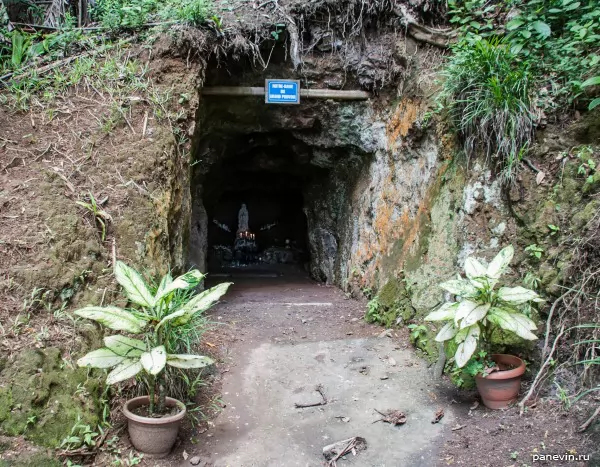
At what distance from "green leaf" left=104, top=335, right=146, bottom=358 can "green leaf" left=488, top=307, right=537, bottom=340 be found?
215cm

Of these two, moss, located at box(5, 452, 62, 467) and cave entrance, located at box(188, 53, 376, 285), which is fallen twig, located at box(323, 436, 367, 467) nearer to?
moss, located at box(5, 452, 62, 467)

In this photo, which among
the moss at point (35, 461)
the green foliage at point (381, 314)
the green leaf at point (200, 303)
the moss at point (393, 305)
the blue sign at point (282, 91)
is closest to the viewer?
the moss at point (35, 461)

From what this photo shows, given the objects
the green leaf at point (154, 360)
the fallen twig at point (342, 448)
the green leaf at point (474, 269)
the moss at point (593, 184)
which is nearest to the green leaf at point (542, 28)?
the moss at point (593, 184)

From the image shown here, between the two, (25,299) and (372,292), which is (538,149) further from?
(25,299)

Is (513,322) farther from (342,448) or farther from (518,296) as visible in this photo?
(342,448)

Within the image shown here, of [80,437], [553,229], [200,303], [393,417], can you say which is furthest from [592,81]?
[80,437]

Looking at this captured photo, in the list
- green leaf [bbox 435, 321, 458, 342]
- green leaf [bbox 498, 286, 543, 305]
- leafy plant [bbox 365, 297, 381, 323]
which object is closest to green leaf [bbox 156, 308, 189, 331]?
green leaf [bbox 435, 321, 458, 342]

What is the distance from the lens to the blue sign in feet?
19.0

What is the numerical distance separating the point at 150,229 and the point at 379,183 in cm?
343

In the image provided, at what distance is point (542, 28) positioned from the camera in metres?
3.89

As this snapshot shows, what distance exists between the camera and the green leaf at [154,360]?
2357 mm

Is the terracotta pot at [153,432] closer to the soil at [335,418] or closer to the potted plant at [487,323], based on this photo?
the soil at [335,418]

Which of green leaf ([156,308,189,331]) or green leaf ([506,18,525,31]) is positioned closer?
green leaf ([156,308,189,331])

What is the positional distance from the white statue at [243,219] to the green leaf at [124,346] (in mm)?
11689
